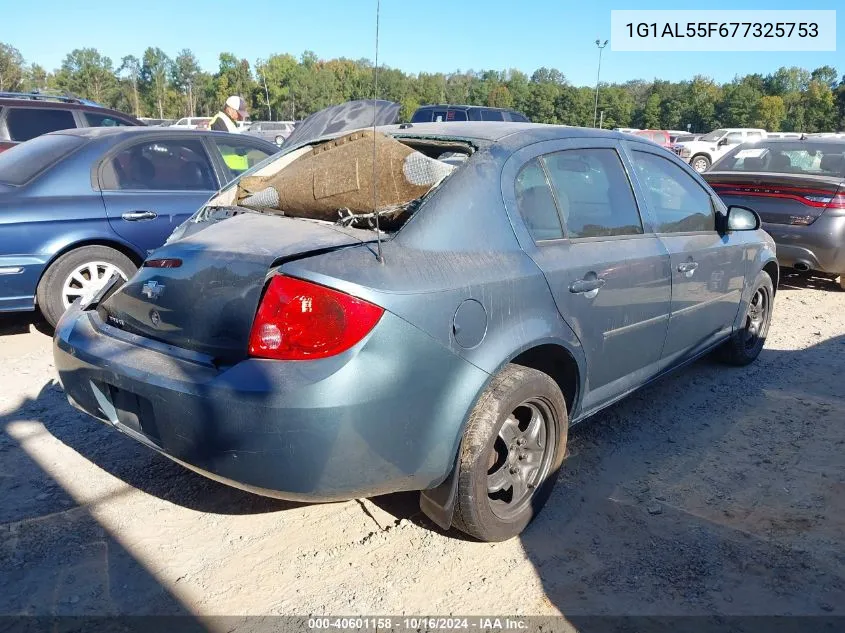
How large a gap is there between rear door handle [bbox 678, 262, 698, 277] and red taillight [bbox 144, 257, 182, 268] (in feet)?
7.93

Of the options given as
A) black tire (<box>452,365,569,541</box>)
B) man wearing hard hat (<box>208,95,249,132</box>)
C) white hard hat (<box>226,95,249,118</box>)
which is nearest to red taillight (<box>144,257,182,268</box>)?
black tire (<box>452,365,569,541</box>)

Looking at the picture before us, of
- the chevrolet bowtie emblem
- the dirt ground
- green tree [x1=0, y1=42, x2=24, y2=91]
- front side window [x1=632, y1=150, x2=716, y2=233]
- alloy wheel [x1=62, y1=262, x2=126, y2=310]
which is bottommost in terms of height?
the dirt ground

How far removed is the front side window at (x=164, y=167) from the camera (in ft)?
17.1

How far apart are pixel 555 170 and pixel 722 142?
95.8ft

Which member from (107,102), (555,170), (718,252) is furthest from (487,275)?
(107,102)

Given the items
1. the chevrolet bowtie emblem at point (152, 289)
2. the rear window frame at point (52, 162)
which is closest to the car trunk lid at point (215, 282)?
the chevrolet bowtie emblem at point (152, 289)

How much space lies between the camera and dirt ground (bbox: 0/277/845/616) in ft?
7.77

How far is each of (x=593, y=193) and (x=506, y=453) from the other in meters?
1.29

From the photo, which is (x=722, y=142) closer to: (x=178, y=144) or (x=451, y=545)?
(x=178, y=144)

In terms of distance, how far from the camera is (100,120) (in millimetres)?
9258

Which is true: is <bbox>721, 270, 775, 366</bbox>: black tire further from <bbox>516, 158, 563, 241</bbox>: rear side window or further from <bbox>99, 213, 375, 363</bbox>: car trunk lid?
<bbox>99, 213, 375, 363</bbox>: car trunk lid

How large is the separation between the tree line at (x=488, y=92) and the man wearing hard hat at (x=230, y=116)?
3.51 m

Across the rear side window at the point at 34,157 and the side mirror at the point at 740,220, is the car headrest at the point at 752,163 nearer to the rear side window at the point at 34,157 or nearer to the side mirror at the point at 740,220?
the side mirror at the point at 740,220

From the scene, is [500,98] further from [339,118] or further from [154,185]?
[154,185]
